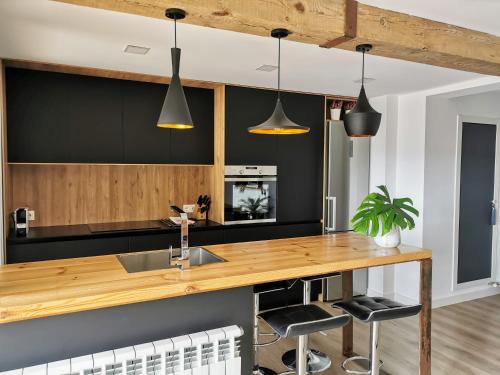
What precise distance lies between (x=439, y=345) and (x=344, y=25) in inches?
117

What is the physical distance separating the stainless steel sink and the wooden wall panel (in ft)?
5.70

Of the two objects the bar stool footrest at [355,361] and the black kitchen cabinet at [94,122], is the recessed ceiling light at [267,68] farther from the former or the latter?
the bar stool footrest at [355,361]

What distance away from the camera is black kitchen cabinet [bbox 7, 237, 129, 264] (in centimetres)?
336

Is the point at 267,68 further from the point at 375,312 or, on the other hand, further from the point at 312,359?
the point at 312,359

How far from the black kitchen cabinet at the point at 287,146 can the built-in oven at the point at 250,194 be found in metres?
0.08

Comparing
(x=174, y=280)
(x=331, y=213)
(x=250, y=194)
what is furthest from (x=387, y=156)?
(x=174, y=280)

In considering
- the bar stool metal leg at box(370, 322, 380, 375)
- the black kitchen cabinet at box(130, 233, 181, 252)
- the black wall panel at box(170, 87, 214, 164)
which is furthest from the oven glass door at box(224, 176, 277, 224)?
the bar stool metal leg at box(370, 322, 380, 375)

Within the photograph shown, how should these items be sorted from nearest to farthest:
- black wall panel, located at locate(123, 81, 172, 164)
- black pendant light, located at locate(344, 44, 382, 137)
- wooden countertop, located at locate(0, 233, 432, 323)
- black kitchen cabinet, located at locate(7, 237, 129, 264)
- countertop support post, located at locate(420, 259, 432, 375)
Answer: wooden countertop, located at locate(0, 233, 432, 323) → black pendant light, located at locate(344, 44, 382, 137) → countertop support post, located at locate(420, 259, 432, 375) → black kitchen cabinet, located at locate(7, 237, 129, 264) → black wall panel, located at locate(123, 81, 172, 164)

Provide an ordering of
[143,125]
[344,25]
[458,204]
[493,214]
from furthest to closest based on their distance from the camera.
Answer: [493,214], [458,204], [143,125], [344,25]

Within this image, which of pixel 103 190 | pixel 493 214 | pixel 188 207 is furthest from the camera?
pixel 493 214

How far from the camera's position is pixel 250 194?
4.45 meters

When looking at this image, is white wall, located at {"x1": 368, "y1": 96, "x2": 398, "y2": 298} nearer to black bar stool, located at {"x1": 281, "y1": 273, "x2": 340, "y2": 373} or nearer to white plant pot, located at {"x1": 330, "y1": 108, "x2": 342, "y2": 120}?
white plant pot, located at {"x1": 330, "y1": 108, "x2": 342, "y2": 120}

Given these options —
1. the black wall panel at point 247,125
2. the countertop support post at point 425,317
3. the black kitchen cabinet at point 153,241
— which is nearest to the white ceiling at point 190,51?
the black wall panel at point 247,125

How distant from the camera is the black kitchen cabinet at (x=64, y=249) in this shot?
3.36 metres
